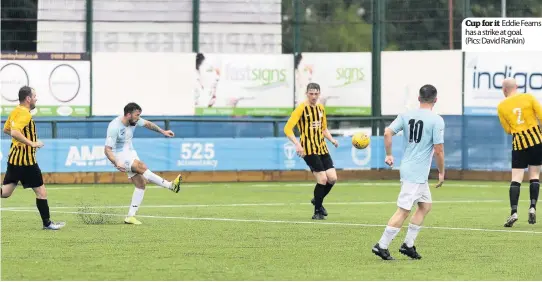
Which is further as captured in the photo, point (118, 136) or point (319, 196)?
point (319, 196)

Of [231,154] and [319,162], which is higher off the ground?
[319,162]

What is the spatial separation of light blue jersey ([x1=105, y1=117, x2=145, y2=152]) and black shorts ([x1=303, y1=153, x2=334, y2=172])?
2.82 metres

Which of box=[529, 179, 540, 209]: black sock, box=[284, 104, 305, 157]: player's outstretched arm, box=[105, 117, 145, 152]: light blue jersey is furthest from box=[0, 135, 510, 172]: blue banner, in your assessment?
box=[529, 179, 540, 209]: black sock

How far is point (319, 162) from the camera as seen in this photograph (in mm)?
20875

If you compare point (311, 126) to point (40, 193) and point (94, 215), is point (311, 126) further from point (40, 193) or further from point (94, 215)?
point (40, 193)

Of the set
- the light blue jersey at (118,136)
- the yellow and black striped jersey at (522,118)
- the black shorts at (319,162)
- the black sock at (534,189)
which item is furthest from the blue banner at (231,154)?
the yellow and black striped jersey at (522,118)

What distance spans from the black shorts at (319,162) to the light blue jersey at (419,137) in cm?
661

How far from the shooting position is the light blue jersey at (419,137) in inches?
557

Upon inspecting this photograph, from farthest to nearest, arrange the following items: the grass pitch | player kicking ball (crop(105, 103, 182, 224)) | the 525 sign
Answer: the 525 sign, player kicking ball (crop(105, 103, 182, 224)), the grass pitch

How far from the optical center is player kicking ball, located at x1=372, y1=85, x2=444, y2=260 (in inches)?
556

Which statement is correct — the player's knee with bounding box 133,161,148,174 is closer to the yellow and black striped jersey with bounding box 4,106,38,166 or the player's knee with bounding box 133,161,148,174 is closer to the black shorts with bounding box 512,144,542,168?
the yellow and black striped jersey with bounding box 4,106,38,166

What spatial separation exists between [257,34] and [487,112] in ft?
23.3

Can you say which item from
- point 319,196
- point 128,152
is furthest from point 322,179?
point 128,152

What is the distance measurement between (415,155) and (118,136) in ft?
21.8
